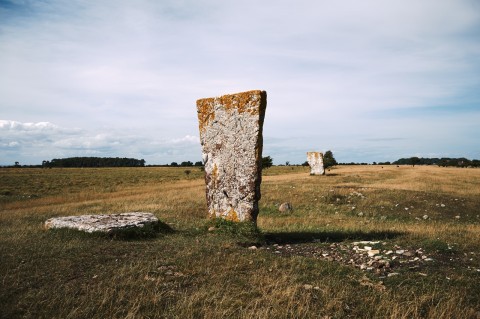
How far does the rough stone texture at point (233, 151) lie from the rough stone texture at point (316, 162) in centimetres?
3428

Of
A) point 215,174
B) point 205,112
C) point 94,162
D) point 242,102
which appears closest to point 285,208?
point 215,174

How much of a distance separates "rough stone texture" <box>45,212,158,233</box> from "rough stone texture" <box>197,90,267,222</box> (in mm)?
2513

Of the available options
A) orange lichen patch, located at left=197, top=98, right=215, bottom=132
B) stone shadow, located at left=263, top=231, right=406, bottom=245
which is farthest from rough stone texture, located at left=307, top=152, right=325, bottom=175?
orange lichen patch, located at left=197, top=98, right=215, bottom=132

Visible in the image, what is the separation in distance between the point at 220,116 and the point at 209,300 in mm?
7773

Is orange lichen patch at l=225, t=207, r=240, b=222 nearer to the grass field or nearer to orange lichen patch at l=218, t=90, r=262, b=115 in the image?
the grass field

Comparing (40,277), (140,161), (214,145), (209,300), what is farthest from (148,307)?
(140,161)

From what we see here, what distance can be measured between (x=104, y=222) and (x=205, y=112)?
5163 millimetres

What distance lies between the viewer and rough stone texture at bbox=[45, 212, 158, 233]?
10523 mm

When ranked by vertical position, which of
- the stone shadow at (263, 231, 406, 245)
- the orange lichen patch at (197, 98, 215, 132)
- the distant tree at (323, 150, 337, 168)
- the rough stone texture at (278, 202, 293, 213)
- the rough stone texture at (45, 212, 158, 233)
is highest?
the orange lichen patch at (197, 98, 215, 132)

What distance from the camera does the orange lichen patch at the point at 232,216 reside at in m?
11.9

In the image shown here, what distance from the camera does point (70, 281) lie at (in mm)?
6332

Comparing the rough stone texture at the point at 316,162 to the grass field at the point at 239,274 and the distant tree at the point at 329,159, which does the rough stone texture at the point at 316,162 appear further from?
the grass field at the point at 239,274

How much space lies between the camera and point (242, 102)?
1170 cm

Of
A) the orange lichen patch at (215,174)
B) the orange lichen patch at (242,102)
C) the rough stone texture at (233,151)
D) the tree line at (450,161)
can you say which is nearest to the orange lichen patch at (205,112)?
the rough stone texture at (233,151)
